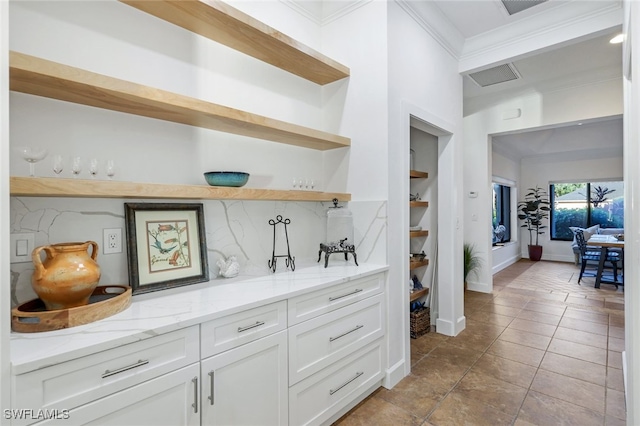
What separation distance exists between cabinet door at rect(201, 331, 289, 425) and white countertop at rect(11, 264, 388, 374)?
0.21 meters

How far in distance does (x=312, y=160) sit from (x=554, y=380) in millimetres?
2586

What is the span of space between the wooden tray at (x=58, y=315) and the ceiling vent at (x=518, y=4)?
361 cm

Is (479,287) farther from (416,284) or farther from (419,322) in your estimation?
(419,322)

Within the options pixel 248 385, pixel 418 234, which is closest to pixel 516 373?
pixel 418 234

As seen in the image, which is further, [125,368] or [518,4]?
[518,4]

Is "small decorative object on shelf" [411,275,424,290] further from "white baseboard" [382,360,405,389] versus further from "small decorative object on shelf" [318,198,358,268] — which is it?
"small decorative object on shelf" [318,198,358,268]

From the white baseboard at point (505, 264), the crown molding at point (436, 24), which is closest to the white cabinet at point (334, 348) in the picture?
the crown molding at point (436, 24)

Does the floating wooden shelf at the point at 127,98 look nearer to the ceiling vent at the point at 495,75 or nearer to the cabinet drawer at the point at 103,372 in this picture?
the cabinet drawer at the point at 103,372

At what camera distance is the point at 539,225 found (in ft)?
26.9

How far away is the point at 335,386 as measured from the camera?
1.94 meters

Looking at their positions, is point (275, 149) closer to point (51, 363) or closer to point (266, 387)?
point (266, 387)

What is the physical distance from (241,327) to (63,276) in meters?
0.75

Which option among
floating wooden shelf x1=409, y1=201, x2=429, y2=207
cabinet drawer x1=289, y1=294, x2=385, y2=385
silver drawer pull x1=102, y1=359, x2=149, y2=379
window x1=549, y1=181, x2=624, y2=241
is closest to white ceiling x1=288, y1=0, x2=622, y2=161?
floating wooden shelf x1=409, y1=201, x2=429, y2=207

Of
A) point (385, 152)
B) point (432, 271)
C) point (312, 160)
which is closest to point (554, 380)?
point (432, 271)
